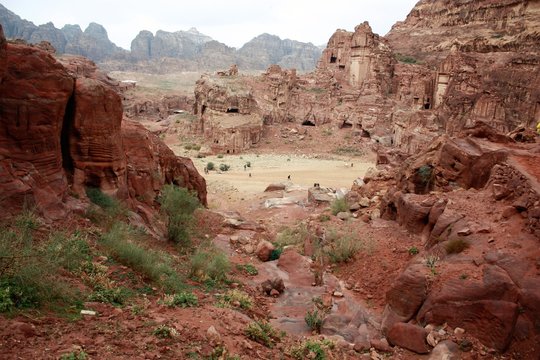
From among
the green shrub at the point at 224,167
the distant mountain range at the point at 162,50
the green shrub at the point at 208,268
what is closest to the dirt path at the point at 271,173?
the green shrub at the point at 224,167

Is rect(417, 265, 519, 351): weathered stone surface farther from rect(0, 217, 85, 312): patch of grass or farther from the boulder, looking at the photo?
rect(0, 217, 85, 312): patch of grass

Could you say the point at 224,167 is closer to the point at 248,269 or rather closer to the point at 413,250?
the point at 248,269

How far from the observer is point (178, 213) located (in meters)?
11.9

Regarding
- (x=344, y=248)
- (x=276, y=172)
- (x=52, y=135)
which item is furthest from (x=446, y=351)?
(x=276, y=172)

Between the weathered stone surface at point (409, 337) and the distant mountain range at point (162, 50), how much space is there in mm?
118543

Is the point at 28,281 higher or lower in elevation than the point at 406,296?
higher

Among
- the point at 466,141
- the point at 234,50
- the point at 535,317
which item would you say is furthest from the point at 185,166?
the point at 234,50

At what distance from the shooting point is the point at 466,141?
1326 centimetres

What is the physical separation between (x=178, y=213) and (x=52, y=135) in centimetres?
412

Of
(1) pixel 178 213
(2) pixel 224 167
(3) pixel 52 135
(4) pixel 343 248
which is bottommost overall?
(2) pixel 224 167

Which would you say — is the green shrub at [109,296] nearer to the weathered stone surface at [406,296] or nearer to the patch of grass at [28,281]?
the patch of grass at [28,281]

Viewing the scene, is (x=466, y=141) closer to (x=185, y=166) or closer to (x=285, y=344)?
(x=285, y=344)

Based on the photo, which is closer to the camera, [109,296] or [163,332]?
[163,332]

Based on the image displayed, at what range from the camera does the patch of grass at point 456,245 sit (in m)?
8.33
